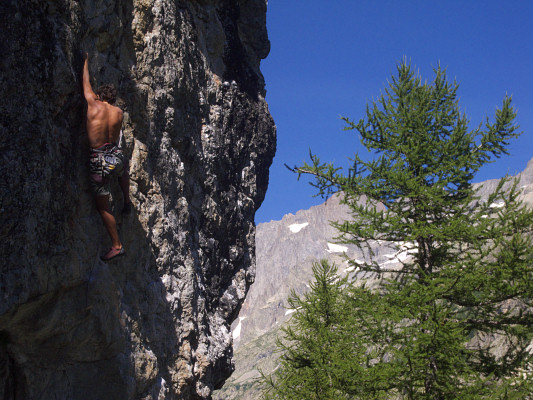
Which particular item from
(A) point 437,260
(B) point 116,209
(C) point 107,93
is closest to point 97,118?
(C) point 107,93

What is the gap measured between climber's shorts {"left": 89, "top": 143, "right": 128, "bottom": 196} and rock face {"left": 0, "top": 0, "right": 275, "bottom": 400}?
23 centimetres

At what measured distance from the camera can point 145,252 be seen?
41.6 ft

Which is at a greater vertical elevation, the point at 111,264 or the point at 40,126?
the point at 40,126

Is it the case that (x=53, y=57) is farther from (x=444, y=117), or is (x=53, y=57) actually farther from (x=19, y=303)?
(x=444, y=117)


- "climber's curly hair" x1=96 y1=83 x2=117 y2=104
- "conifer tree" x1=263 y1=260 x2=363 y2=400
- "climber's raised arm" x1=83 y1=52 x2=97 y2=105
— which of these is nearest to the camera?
"climber's raised arm" x1=83 y1=52 x2=97 y2=105

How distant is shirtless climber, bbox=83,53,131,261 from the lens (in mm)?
8680

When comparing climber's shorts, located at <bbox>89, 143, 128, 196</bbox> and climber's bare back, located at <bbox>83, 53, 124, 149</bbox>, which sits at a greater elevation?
climber's bare back, located at <bbox>83, 53, 124, 149</bbox>

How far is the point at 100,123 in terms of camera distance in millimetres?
8727

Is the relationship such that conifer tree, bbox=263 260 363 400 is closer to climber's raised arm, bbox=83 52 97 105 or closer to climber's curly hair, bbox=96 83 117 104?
climber's curly hair, bbox=96 83 117 104

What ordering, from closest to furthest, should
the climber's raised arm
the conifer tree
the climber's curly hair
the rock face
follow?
the rock face < the climber's raised arm < the climber's curly hair < the conifer tree

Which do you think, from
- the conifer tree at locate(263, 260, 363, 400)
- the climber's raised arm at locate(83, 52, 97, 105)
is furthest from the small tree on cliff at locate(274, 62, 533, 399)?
the climber's raised arm at locate(83, 52, 97, 105)

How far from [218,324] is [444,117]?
44.8 ft

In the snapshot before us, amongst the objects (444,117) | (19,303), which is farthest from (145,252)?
(444,117)

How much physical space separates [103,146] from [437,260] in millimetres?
7726
